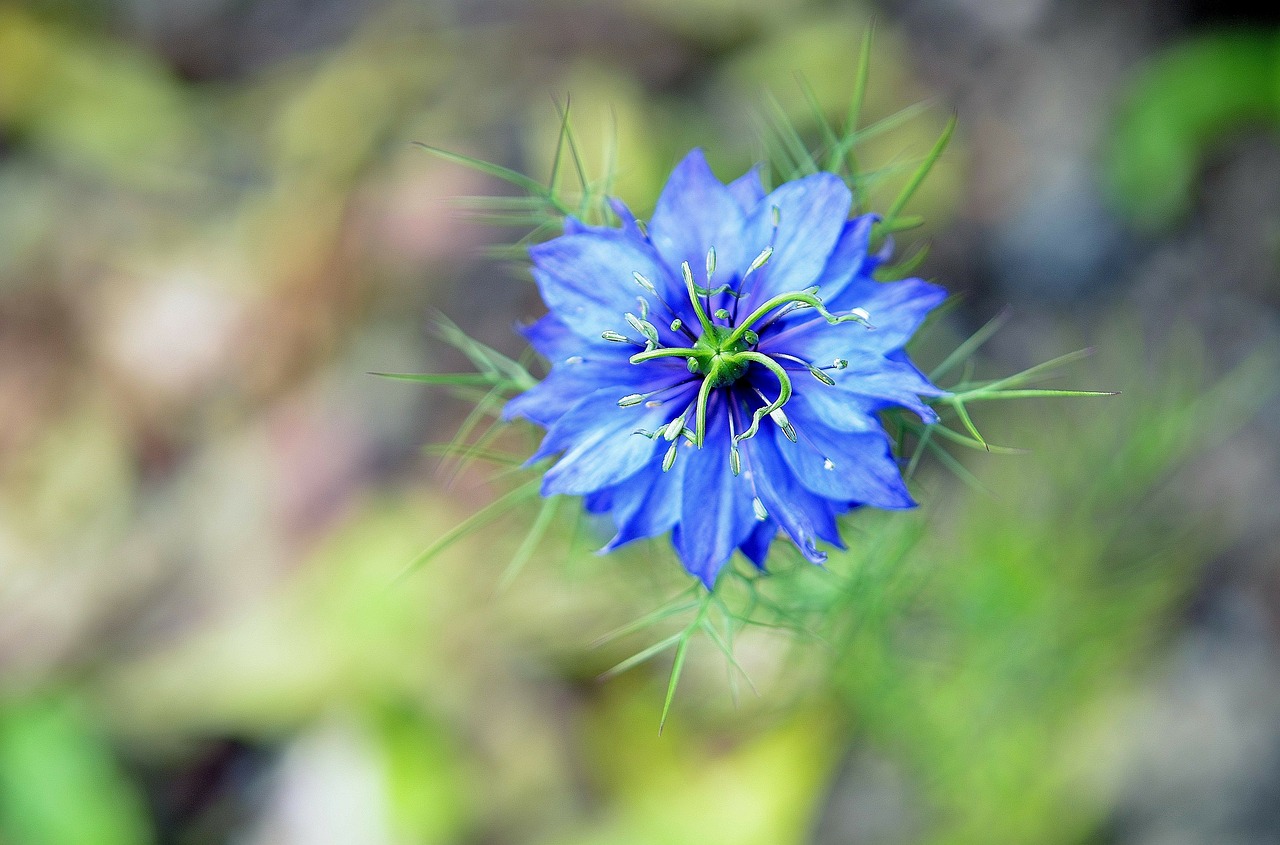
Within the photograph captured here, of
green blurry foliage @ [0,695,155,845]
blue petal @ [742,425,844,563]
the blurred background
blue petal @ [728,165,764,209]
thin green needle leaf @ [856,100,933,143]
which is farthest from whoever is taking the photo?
green blurry foliage @ [0,695,155,845]

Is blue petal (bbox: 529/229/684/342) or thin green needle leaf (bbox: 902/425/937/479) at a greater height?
blue petal (bbox: 529/229/684/342)

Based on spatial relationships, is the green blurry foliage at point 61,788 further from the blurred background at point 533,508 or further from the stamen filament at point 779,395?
the stamen filament at point 779,395

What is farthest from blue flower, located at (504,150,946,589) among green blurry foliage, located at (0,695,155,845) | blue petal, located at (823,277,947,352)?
green blurry foliage, located at (0,695,155,845)

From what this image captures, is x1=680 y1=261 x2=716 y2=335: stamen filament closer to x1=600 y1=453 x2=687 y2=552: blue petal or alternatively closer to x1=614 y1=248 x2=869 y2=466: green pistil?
x1=614 y1=248 x2=869 y2=466: green pistil

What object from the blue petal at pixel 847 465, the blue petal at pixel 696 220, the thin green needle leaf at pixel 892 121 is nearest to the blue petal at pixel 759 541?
the blue petal at pixel 847 465

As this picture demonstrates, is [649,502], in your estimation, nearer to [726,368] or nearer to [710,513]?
[710,513]

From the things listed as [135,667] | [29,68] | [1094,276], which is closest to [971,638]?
[1094,276]
